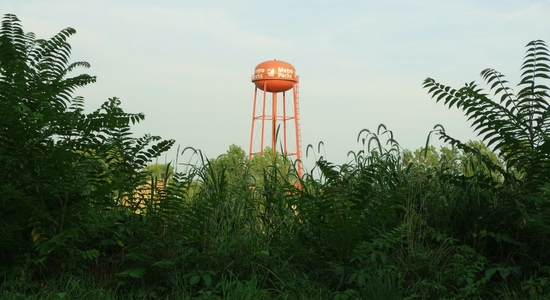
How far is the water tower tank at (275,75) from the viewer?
153 feet

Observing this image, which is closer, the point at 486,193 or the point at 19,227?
the point at 19,227

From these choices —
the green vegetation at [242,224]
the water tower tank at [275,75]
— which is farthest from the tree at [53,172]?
the water tower tank at [275,75]

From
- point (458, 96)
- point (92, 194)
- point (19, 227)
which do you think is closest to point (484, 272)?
point (458, 96)

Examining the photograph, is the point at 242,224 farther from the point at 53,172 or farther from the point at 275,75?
the point at 275,75

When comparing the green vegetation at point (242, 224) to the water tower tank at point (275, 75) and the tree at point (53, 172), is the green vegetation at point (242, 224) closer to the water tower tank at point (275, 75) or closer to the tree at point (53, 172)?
the tree at point (53, 172)

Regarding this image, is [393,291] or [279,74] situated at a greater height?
[279,74]

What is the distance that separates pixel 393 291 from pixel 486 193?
1647 mm

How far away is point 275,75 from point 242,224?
41.6 metres

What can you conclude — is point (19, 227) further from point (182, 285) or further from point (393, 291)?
point (393, 291)

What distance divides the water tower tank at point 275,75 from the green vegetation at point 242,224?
41454 millimetres

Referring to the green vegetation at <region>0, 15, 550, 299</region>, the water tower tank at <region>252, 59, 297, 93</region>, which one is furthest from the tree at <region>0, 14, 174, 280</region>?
the water tower tank at <region>252, 59, 297, 93</region>

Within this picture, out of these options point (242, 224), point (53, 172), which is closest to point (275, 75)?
point (242, 224)

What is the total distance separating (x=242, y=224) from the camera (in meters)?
5.45

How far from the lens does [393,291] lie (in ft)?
13.8
